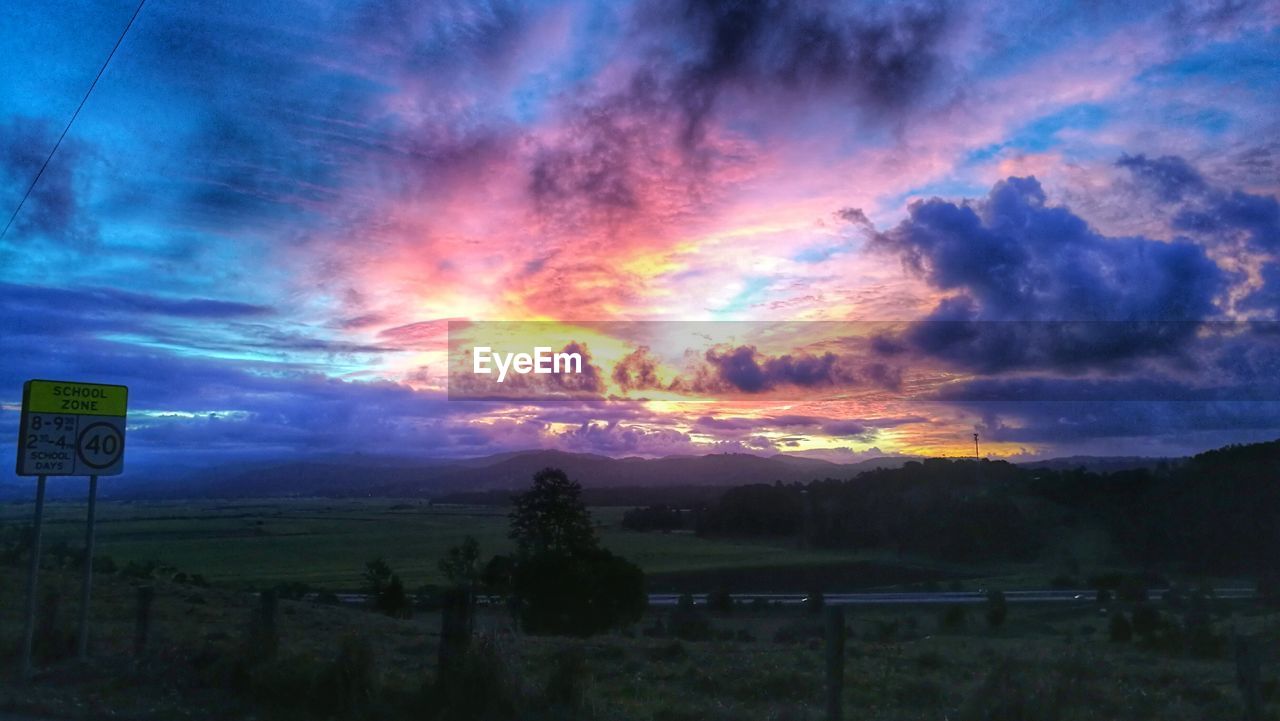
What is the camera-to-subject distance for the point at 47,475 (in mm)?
13172

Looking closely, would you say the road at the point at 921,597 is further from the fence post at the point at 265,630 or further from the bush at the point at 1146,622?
→ the fence post at the point at 265,630

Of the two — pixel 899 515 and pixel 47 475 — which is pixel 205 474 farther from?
pixel 47 475

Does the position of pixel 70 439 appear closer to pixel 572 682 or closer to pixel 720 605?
pixel 572 682

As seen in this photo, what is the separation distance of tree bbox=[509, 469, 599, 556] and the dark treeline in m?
26.6

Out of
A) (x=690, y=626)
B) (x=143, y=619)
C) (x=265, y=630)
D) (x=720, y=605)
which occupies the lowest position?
(x=720, y=605)

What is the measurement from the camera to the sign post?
1293 centimetres

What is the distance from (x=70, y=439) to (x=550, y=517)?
77.1 feet

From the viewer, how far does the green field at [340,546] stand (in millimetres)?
52312

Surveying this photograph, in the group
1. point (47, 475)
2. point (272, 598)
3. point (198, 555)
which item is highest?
point (47, 475)

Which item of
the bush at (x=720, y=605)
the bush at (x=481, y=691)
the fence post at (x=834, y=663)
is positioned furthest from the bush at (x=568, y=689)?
the bush at (x=720, y=605)

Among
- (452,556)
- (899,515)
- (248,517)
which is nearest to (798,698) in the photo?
(452,556)

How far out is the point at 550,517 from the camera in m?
35.8

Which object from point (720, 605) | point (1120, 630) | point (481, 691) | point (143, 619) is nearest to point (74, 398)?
point (143, 619)

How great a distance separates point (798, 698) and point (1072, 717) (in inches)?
128
